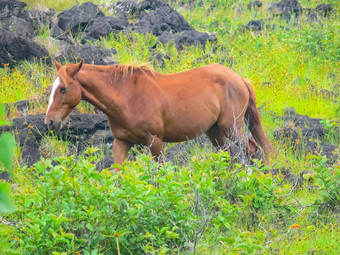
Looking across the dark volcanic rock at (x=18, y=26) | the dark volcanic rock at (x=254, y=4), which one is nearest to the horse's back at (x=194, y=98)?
the dark volcanic rock at (x=18, y=26)

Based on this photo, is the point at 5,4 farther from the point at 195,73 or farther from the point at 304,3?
the point at 304,3

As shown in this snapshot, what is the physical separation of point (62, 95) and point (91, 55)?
5412 mm

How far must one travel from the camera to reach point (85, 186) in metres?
4.96

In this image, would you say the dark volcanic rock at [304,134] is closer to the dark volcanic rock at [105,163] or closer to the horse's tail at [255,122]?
the horse's tail at [255,122]

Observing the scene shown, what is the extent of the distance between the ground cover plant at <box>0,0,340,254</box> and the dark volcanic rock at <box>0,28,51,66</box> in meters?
0.27

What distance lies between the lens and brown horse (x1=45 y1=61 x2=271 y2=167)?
24.5 ft

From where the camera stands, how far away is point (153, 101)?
7840 mm

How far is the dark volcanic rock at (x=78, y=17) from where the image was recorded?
14.8 metres

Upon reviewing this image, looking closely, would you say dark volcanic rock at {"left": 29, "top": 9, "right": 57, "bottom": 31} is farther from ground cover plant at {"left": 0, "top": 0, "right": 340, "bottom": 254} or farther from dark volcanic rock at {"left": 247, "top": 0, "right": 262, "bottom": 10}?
dark volcanic rock at {"left": 247, "top": 0, "right": 262, "bottom": 10}

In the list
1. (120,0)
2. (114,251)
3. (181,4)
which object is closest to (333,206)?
(114,251)

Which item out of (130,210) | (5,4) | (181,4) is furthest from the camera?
(181,4)

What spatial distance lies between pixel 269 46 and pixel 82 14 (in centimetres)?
463

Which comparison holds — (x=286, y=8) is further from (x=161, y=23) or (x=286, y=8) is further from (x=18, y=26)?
(x=18, y=26)

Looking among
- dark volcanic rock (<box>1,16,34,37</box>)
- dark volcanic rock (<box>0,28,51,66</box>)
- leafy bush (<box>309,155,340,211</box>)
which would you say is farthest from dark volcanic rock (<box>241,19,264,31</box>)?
leafy bush (<box>309,155,340,211</box>)
